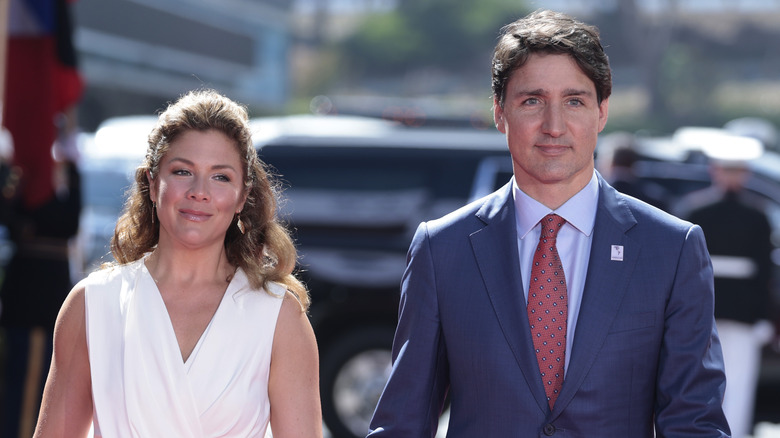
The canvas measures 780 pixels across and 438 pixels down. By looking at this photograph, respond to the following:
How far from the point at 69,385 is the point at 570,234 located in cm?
146

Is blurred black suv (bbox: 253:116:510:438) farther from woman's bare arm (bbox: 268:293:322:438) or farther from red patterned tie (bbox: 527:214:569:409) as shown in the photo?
red patterned tie (bbox: 527:214:569:409)

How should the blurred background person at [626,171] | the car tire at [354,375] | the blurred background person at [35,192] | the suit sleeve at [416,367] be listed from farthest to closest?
1. the car tire at [354,375]
2. the blurred background person at [626,171]
3. the blurred background person at [35,192]
4. the suit sleeve at [416,367]

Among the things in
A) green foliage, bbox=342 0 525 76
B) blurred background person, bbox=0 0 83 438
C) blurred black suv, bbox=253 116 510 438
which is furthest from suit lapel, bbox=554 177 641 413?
green foliage, bbox=342 0 525 76

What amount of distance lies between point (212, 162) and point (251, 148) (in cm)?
18

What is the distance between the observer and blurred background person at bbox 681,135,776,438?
7312mm

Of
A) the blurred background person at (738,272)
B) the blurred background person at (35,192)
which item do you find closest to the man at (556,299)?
the blurred background person at (35,192)

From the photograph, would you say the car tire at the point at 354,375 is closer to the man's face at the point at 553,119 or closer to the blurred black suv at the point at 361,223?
the blurred black suv at the point at 361,223

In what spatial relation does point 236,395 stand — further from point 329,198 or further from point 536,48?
point 329,198

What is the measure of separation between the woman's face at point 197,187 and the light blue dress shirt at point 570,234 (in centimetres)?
85

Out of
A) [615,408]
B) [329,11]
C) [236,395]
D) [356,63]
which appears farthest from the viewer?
[329,11]

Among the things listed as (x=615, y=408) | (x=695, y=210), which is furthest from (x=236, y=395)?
(x=695, y=210)

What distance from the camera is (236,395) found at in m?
3.10

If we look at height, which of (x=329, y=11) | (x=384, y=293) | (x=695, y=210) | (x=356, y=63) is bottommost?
(x=384, y=293)

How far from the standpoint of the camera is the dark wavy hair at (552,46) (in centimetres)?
291
